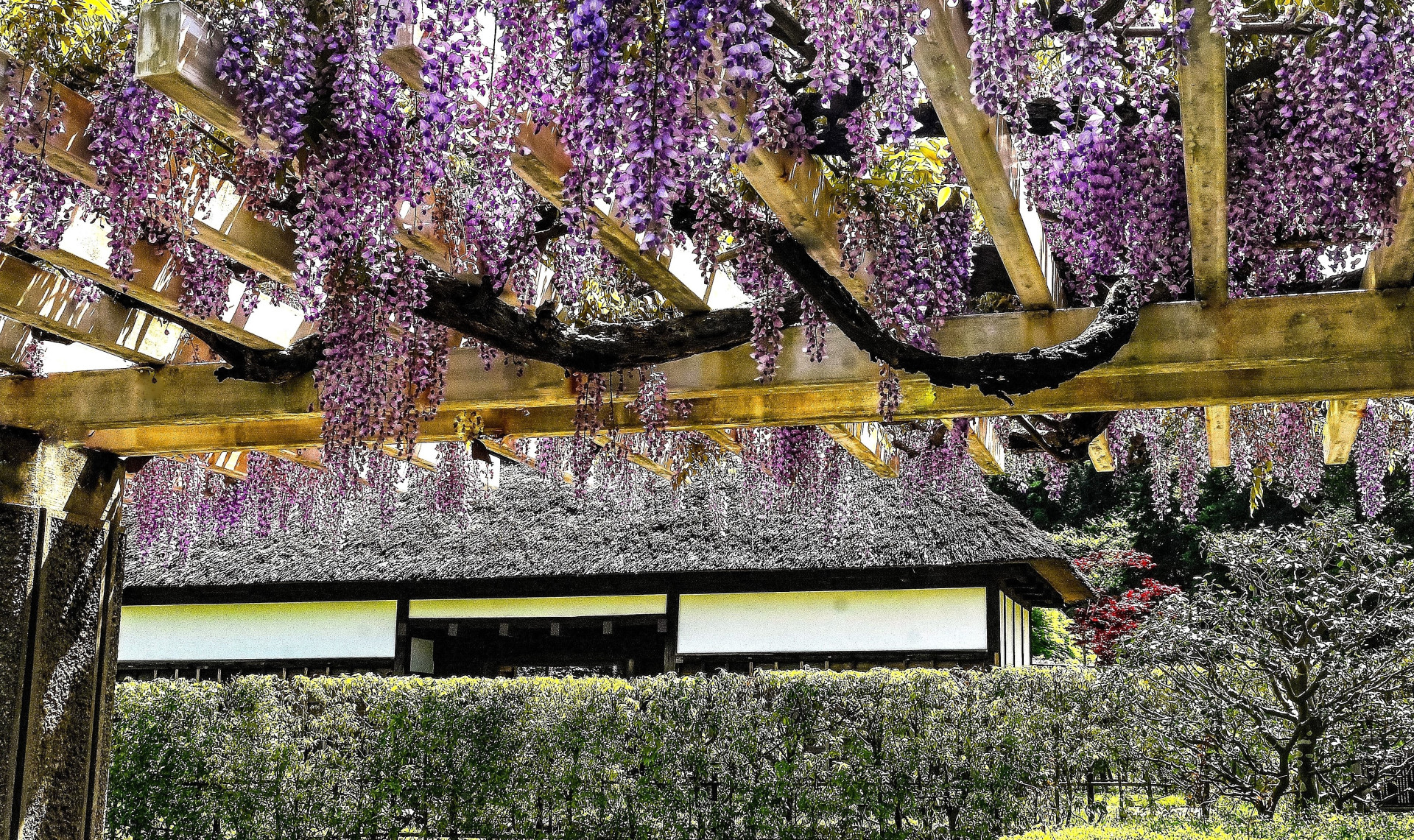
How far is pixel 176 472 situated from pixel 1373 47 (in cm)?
529

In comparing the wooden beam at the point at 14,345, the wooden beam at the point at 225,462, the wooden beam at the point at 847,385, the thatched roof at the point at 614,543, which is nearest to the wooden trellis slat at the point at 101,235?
the wooden beam at the point at 847,385

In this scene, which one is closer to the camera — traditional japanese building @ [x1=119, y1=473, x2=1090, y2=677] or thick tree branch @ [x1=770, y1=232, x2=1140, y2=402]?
thick tree branch @ [x1=770, y1=232, x2=1140, y2=402]

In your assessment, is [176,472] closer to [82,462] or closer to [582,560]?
[82,462]

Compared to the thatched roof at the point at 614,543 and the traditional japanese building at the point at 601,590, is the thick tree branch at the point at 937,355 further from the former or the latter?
the traditional japanese building at the point at 601,590

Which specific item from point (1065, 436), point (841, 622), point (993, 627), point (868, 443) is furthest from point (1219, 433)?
point (841, 622)

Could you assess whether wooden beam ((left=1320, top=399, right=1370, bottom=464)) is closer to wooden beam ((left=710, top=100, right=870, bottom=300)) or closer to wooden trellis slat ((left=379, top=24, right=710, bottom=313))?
wooden beam ((left=710, top=100, right=870, bottom=300))

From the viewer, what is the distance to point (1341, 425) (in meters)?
4.30

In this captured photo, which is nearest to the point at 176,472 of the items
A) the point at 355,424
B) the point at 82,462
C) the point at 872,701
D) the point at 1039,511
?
the point at 82,462

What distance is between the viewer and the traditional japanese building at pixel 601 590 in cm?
1002

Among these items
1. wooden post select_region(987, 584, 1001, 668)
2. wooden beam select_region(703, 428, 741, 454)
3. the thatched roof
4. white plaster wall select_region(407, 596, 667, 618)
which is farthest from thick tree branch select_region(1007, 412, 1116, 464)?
white plaster wall select_region(407, 596, 667, 618)

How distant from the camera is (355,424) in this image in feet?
10.5

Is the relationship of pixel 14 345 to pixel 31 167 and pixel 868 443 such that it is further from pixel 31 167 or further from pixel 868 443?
pixel 868 443

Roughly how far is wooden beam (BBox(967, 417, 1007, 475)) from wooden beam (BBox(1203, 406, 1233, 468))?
35.7 inches

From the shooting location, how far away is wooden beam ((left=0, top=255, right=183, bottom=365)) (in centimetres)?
296
